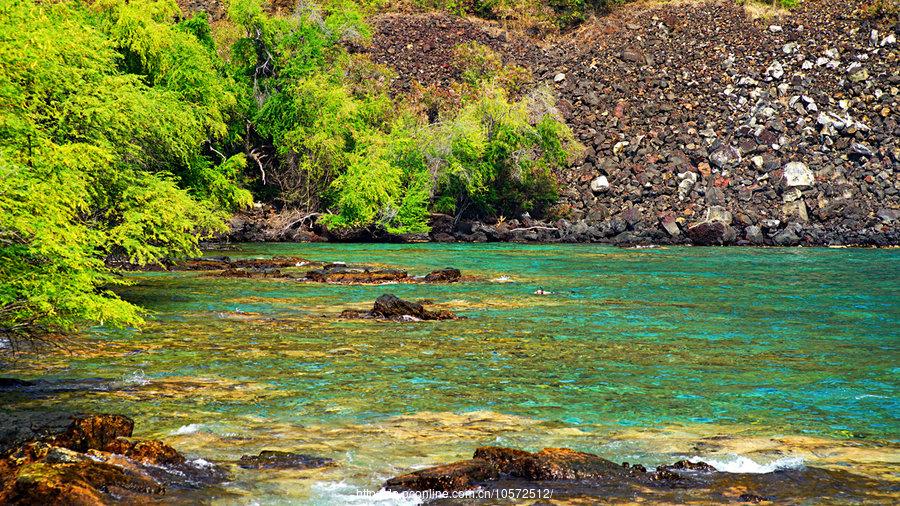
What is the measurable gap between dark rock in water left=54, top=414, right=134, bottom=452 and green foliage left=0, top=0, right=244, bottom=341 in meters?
1.86

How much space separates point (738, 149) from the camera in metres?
55.7

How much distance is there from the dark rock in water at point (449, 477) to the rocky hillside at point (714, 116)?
131 feet

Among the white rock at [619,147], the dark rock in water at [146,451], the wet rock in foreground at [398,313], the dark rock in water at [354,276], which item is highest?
the white rock at [619,147]

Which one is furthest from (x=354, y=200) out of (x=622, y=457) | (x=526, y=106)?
(x=622, y=457)

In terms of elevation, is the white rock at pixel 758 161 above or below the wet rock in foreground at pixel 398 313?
above

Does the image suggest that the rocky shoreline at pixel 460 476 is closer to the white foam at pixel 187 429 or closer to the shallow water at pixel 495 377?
the shallow water at pixel 495 377

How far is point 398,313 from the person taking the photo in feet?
65.6

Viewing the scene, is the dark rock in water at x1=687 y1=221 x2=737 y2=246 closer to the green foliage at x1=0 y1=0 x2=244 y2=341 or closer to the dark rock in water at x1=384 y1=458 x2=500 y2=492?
the green foliage at x1=0 y1=0 x2=244 y2=341

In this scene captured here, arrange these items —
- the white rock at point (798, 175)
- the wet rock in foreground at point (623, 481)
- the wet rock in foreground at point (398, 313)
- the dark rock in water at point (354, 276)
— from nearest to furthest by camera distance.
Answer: the wet rock in foreground at point (623, 481) < the wet rock in foreground at point (398, 313) < the dark rock in water at point (354, 276) < the white rock at point (798, 175)

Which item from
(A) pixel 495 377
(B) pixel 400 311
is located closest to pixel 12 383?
(A) pixel 495 377

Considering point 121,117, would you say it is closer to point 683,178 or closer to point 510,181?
point 510,181

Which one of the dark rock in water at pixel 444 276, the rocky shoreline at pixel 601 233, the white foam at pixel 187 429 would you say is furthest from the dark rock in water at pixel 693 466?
the rocky shoreline at pixel 601 233

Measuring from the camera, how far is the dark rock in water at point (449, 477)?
26.3ft

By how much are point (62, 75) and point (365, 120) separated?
3777 centimetres
